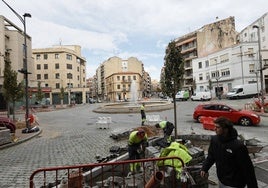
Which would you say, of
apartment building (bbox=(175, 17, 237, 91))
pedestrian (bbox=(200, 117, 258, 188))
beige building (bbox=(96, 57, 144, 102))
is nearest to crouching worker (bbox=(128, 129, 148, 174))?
pedestrian (bbox=(200, 117, 258, 188))

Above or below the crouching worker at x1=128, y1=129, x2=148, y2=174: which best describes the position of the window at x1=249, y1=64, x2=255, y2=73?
above

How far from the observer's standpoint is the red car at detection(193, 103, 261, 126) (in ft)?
51.9

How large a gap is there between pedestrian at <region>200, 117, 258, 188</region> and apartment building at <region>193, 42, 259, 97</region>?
45.5 m

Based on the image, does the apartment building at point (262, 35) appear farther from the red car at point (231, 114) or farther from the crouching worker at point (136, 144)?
the crouching worker at point (136, 144)

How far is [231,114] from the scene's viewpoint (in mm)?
16469

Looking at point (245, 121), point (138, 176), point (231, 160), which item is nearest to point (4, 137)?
point (138, 176)

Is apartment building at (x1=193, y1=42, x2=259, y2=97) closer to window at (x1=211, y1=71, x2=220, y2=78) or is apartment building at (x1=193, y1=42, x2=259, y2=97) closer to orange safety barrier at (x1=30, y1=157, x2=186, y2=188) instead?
window at (x1=211, y1=71, x2=220, y2=78)

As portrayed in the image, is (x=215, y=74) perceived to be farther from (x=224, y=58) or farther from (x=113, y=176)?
(x=113, y=176)

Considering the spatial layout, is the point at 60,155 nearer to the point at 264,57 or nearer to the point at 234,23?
the point at 264,57

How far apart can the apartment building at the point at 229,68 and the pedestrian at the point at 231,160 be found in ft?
149

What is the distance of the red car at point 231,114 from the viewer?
15.8 metres

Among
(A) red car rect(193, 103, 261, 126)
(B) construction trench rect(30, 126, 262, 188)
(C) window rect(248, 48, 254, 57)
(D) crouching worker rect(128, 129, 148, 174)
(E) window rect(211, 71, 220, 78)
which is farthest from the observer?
(E) window rect(211, 71, 220, 78)

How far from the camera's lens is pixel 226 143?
3.46m

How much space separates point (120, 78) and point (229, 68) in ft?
170
